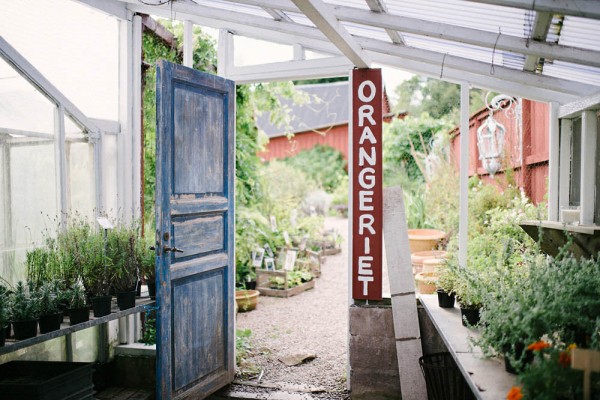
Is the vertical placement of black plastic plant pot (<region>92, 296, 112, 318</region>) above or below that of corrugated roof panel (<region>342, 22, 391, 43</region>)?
below

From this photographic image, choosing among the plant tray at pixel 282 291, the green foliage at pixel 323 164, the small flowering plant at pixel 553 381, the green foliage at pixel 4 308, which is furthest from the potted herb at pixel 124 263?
the green foliage at pixel 323 164

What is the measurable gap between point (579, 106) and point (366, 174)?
168cm

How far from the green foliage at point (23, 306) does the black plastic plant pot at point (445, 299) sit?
272cm

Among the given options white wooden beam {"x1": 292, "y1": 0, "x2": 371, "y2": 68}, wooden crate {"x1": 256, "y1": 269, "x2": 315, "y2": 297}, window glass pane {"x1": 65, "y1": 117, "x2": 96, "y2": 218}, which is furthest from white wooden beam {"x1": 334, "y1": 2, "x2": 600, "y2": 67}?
wooden crate {"x1": 256, "y1": 269, "x2": 315, "y2": 297}

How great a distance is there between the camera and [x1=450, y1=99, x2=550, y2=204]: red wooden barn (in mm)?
4301

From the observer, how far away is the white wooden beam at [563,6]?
2.12 m

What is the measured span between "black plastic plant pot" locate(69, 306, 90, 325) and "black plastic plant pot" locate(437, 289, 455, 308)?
2.47 m

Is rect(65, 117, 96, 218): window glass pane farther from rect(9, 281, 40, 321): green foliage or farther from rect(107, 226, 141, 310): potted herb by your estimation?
rect(9, 281, 40, 321): green foliage

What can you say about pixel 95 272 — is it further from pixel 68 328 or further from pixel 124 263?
pixel 68 328

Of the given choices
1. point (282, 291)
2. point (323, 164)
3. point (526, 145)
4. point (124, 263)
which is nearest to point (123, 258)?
point (124, 263)

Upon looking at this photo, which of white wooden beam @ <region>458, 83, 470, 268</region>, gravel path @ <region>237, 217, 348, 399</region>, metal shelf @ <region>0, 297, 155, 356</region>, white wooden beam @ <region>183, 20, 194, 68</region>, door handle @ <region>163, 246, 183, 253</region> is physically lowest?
gravel path @ <region>237, 217, 348, 399</region>

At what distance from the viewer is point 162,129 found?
12.8 feet

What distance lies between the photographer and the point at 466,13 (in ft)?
9.55

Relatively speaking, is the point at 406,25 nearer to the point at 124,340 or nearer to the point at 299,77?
the point at 299,77
